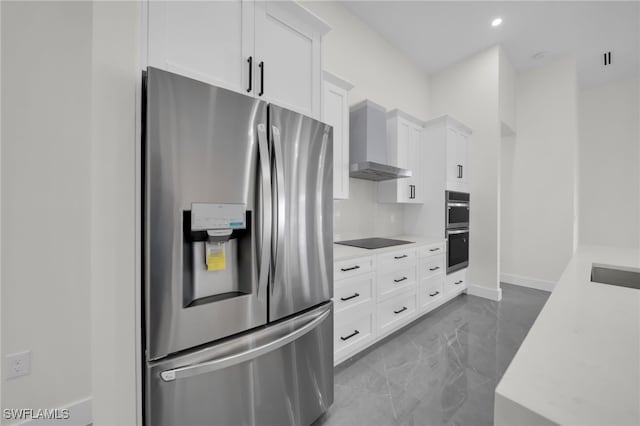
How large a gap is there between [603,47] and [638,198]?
8.02 feet

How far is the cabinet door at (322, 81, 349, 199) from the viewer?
2.13m

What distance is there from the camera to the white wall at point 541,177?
358 centimetres

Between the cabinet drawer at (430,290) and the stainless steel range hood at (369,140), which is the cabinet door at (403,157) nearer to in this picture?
the stainless steel range hood at (369,140)

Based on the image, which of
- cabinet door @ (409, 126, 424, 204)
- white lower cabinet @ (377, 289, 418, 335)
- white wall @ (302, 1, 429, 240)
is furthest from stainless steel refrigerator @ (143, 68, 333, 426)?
cabinet door @ (409, 126, 424, 204)

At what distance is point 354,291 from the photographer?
6.09 ft

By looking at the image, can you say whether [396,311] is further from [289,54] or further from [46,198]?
[46,198]

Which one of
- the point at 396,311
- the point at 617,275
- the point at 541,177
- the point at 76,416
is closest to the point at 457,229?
the point at 396,311

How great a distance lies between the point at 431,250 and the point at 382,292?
3.21 feet

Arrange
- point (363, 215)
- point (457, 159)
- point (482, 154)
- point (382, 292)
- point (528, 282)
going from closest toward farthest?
point (382, 292), point (363, 215), point (457, 159), point (482, 154), point (528, 282)

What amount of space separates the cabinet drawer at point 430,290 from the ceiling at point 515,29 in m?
2.98

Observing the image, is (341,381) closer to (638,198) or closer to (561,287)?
(561,287)

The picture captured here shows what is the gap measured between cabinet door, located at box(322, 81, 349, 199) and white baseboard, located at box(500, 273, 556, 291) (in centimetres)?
365

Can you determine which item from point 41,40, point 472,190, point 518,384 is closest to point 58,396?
point 41,40

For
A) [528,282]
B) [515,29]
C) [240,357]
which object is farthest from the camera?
[528,282]
